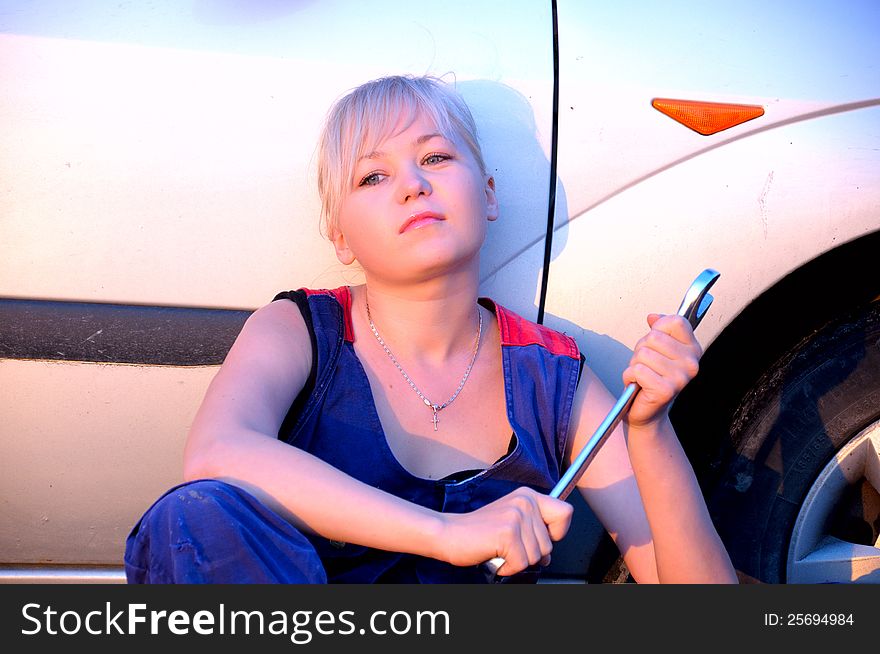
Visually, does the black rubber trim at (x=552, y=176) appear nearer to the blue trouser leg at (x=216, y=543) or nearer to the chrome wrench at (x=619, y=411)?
the chrome wrench at (x=619, y=411)

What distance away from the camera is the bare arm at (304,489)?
1260mm

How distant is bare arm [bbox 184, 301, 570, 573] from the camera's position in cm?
126

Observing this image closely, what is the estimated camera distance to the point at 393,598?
1.36m

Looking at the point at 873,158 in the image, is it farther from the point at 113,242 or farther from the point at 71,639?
the point at 71,639

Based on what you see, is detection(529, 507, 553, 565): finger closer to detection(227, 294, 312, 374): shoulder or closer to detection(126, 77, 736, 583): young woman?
detection(126, 77, 736, 583): young woman

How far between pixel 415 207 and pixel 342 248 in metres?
0.20

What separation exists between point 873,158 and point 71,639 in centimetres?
150

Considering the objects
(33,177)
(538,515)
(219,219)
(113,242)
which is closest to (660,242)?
(538,515)

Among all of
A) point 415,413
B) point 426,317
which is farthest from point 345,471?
point 426,317

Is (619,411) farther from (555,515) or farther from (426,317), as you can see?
(426,317)

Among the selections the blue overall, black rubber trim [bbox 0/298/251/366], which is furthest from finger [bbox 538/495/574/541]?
black rubber trim [bbox 0/298/251/366]

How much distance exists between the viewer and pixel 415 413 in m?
1.63

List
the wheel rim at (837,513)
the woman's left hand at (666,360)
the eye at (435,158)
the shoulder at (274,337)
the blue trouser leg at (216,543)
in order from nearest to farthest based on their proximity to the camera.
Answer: the blue trouser leg at (216,543), the woman's left hand at (666,360), the shoulder at (274,337), the eye at (435,158), the wheel rim at (837,513)

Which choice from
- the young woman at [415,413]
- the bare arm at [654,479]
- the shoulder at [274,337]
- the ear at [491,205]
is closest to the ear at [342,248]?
the young woman at [415,413]
